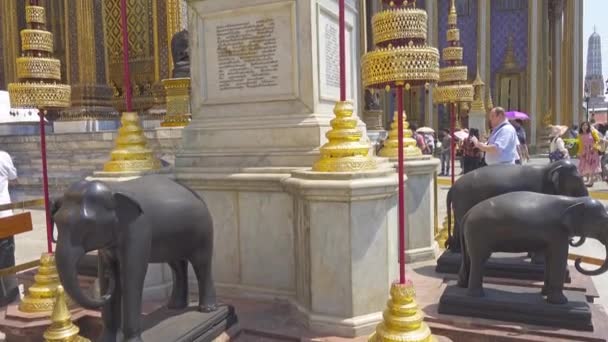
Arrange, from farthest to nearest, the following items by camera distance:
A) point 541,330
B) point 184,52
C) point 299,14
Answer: point 184,52, point 299,14, point 541,330

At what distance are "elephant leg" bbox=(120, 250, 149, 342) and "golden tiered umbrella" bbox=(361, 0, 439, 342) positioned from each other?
1.49 meters

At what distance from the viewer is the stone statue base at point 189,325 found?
3154mm

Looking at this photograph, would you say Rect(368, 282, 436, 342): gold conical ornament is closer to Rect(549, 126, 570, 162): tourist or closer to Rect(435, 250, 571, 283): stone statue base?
Rect(435, 250, 571, 283): stone statue base

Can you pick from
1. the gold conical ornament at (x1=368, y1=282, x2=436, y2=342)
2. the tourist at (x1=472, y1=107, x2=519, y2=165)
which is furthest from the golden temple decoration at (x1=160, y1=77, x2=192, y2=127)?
the gold conical ornament at (x1=368, y1=282, x2=436, y2=342)

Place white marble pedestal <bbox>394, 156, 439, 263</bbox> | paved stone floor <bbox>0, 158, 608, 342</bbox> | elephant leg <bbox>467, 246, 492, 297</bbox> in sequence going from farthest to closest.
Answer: white marble pedestal <bbox>394, 156, 439, 263</bbox> < paved stone floor <bbox>0, 158, 608, 342</bbox> < elephant leg <bbox>467, 246, 492, 297</bbox>

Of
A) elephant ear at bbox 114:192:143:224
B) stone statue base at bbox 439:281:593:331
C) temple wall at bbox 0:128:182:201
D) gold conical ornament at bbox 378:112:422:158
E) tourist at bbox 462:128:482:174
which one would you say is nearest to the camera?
elephant ear at bbox 114:192:143:224

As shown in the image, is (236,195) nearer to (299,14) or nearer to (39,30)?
(299,14)

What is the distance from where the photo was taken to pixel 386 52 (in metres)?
2.97

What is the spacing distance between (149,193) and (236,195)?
4.01 ft

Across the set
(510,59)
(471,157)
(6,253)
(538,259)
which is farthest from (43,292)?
(510,59)

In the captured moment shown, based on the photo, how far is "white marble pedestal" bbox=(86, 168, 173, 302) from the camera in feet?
14.2

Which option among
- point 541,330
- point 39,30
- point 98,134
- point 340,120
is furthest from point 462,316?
point 98,134

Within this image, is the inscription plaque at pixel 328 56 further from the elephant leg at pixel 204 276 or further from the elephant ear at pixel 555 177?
the elephant ear at pixel 555 177

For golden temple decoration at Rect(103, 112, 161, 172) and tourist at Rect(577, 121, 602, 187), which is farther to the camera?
tourist at Rect(577, 121, 602, 187)
